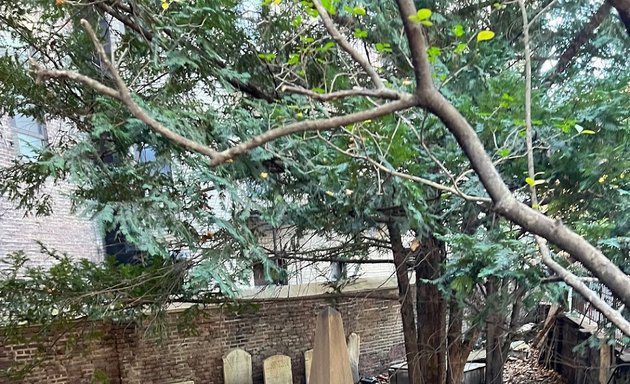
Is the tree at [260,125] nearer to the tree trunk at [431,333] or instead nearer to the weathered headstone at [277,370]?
the tree trunk at [431,333]

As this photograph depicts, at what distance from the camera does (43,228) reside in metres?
5.98

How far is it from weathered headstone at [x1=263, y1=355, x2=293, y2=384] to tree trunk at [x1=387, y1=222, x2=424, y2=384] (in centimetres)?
190

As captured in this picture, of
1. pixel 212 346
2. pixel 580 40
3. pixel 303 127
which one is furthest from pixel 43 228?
pixel 580 40

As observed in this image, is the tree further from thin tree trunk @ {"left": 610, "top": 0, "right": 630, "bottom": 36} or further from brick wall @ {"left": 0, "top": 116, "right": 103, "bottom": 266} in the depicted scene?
brick wall @ {"left": 0, "top": 116, "right": 103, "bottom": 266}

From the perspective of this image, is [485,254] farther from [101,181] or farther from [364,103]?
[101,181]

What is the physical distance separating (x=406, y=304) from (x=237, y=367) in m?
2.32

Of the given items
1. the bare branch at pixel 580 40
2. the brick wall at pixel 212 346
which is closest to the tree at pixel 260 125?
the bare branch at pixel 580 40

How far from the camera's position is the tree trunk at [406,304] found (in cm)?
365

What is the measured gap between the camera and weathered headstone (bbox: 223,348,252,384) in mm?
5066

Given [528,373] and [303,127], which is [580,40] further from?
[528,373]

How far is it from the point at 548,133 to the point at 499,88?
39 cm

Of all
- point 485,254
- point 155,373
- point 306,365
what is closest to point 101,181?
point 485,254

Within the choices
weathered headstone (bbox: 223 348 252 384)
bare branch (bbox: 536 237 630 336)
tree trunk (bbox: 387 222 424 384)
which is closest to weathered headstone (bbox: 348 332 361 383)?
weathered headstone (bbox: 223 348 252 384)

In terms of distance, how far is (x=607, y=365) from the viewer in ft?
14.4
